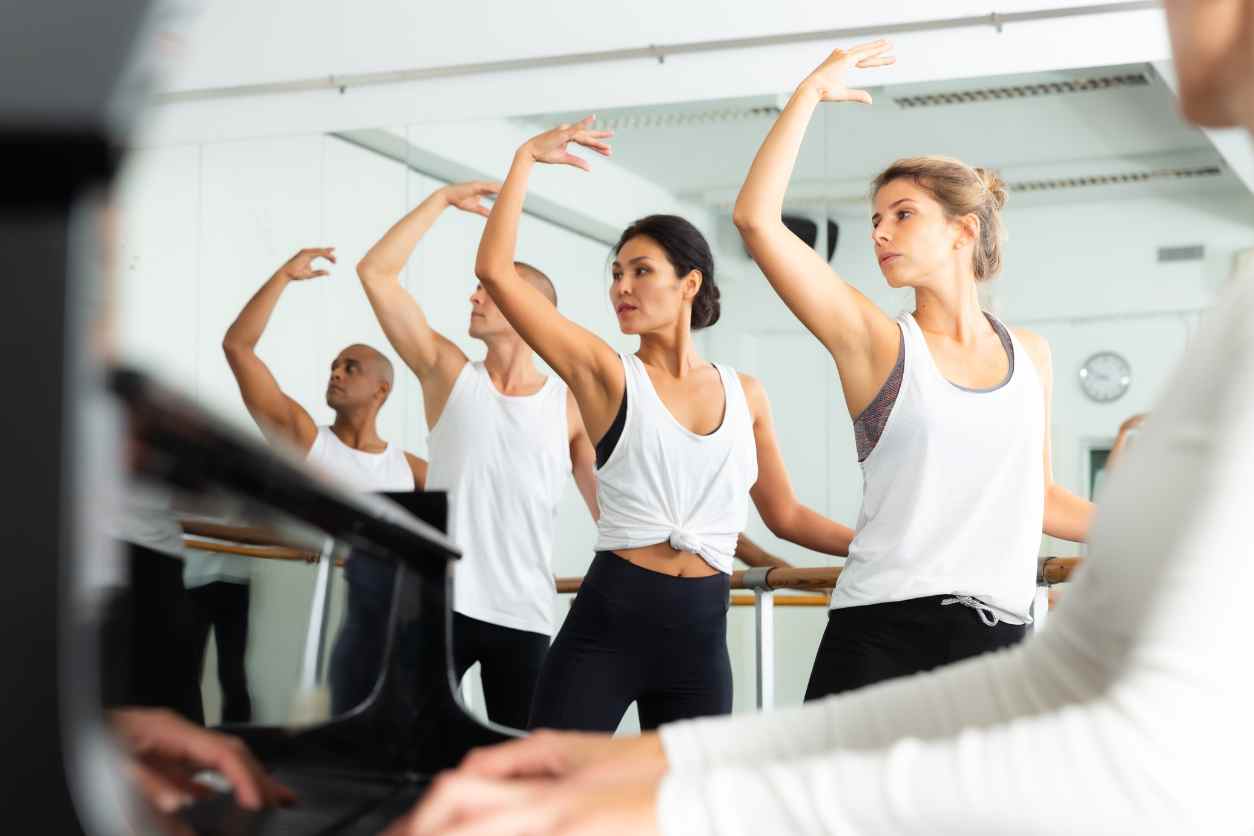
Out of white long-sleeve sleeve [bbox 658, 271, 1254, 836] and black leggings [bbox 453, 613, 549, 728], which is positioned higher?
white long-sleeve sleeve [bbox 658, 271, 1254, 836]

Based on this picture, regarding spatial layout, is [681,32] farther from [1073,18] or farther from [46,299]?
[46,299]

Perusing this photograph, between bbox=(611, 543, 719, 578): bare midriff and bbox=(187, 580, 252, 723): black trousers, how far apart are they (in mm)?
1848

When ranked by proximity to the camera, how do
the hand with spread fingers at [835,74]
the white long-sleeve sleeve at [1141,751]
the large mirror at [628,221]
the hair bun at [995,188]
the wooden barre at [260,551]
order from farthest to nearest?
the large mirror at [628,221]
the hair bun at [995,188]
the hand with spread fingers at [835,74]
the wooden barre at [260,551]
the white long-sleeve sleeve at [1141,751]

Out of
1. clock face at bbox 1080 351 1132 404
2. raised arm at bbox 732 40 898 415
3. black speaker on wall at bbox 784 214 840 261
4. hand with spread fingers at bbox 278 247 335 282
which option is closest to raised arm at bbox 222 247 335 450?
hand with spread fingers at bbox 278 247 335 282

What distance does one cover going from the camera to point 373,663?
1112mm

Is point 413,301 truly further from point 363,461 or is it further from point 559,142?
point 559,142

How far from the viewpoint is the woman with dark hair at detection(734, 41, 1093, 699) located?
2223 mm

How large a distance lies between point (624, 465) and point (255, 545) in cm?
193

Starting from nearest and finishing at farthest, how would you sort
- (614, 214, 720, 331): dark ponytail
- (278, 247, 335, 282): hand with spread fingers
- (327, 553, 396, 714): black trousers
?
(327, 553, 396, 714): black trousers → (614, 214, 720, 331): dark ponytail → (278, 247, 335, 282): hand with spread fingers

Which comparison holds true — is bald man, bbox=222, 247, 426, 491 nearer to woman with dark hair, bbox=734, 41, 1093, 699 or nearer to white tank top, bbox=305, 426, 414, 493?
white tank top, bbox=305, 426, 414, 493

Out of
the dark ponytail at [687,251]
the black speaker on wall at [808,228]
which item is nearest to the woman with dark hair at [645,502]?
the dark ponytail at [687,251]

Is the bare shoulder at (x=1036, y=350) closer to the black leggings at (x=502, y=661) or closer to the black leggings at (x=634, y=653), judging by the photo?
the black leggings at (x=634, y=653)

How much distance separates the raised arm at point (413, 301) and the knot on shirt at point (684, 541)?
1.20 m

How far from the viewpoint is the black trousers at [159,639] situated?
0.69 metres
